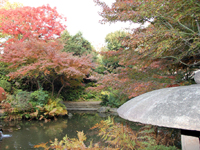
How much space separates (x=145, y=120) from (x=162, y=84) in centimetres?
280

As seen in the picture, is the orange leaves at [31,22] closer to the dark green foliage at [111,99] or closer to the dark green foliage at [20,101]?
the dark green foliage at [20,101]

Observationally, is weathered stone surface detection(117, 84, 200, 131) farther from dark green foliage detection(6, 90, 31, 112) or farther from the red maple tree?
dark green foliage detection(6, 90, 31, 112)

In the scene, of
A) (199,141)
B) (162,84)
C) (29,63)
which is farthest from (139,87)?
(29,63)

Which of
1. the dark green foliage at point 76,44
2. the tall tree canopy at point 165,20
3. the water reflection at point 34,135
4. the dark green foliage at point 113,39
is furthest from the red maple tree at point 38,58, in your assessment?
the dark green foliage at point 113,39

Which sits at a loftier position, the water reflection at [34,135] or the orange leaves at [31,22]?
the orange leaves at [31,22]

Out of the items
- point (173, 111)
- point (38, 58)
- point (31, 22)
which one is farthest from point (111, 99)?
point (173, 111)

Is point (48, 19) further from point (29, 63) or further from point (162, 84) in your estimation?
point (162, 84)

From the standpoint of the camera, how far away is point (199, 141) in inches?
66.6

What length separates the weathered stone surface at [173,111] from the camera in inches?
52.7

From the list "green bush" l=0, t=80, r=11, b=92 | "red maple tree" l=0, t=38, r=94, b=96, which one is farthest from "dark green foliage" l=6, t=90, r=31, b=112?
"green bush" l=0, t=80, r=11, b=92

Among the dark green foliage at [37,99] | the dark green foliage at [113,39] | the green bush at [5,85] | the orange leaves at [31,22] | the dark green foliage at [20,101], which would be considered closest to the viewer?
the dark green foliage at [20,101]

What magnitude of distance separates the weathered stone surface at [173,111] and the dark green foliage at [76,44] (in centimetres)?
1275

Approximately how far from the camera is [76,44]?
14406mm

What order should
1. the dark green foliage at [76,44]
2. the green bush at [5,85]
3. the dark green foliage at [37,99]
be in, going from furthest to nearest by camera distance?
the dark green foliage at [76,44] → the green bush at [5,85] → the dark green foliage at [37,99]
